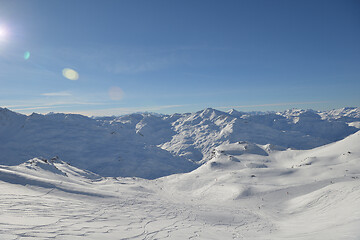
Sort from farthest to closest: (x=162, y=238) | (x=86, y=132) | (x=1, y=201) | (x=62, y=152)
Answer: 1. (x=86, y=132)
2. (x=62, y=152)
3. (x=1, y=201)
4. (x=162, y=238)

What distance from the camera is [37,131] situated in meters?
160

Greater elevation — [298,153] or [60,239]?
[60,239]

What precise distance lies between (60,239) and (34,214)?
415 cm

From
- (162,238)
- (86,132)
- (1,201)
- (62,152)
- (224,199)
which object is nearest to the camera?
(162,238)

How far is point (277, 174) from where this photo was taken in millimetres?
41344

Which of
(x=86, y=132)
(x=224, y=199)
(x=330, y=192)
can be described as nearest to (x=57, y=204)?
(x=224, y=199)

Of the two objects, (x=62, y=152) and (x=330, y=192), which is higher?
(x=330, y=192)

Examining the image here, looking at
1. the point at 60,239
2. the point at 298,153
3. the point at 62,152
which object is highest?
the point at 60,239

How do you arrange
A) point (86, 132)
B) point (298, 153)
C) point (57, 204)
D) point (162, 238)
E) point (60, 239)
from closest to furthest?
1. point (60, 239)
2. point (162, 238)
3. point (57, 204)
4. point (298, 153)
5. point (86, 132)

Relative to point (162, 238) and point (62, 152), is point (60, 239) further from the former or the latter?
point (62, 152)

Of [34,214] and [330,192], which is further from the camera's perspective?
[330,192]

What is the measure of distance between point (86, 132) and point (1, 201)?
171567 mm

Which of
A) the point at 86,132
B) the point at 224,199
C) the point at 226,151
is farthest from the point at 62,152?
the point at 224,199

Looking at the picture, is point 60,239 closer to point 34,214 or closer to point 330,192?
point 34,214
